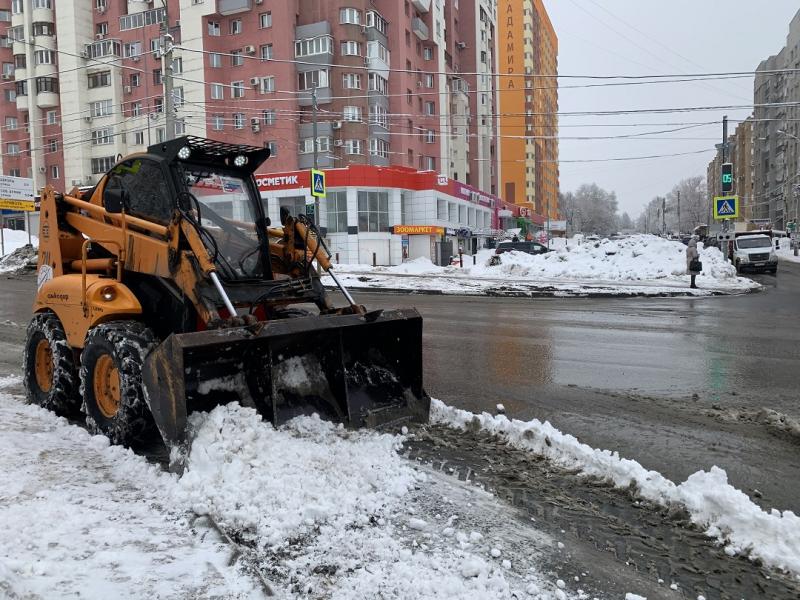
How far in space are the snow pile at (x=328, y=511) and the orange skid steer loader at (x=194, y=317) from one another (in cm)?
33

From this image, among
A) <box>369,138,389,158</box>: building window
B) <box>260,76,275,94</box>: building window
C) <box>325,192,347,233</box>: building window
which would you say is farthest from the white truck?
<box>260,76,275,94</box>: building window

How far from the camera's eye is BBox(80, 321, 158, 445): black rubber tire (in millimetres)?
4770

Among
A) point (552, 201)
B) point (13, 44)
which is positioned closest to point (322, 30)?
point (13, 44)

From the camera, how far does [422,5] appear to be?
57.8m

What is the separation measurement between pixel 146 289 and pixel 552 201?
469 ft

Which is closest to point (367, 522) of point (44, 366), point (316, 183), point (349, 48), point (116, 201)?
point (116, 201)

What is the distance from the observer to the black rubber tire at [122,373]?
477 cm

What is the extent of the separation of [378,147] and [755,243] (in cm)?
2991

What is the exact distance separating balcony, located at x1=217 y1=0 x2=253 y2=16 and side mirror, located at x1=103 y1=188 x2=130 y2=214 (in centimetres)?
4907

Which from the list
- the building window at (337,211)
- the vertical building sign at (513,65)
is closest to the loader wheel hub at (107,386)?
the building window at (337,211)

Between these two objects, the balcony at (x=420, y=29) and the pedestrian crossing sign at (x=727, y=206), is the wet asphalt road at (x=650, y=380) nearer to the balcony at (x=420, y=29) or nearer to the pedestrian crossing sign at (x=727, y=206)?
the pedestrian crossing sign at (x=727, y=206)

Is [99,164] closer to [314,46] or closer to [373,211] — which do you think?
[314,46]

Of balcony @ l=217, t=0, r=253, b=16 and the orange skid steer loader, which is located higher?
balcony @ l=217, t=0, r=253, b=16

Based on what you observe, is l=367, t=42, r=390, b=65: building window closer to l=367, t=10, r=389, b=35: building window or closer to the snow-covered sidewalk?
l=367, t=10, r=389, b=35: building window
